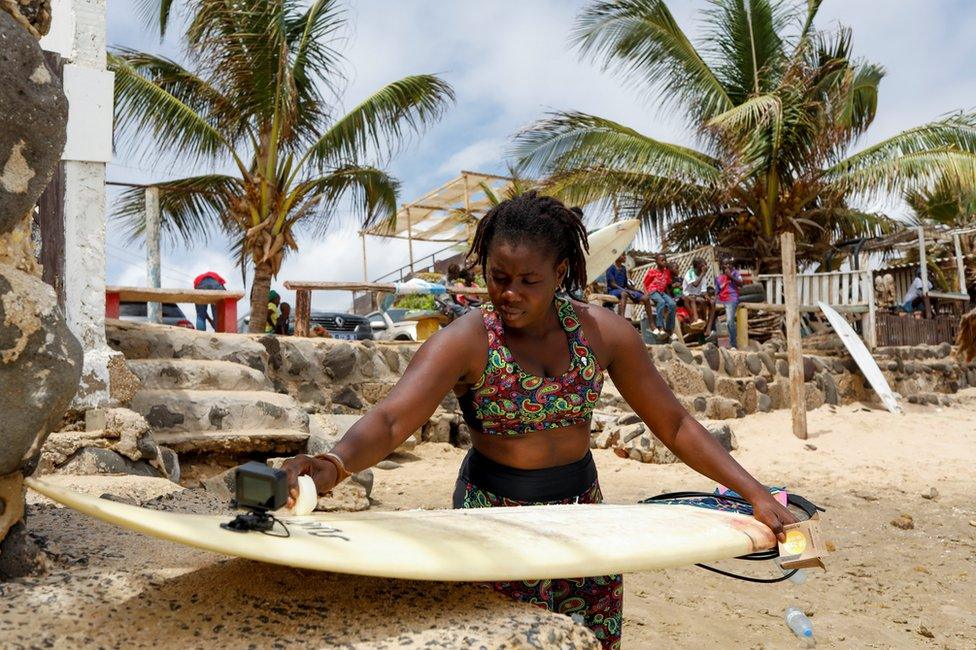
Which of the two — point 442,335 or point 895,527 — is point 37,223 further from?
point 895,527

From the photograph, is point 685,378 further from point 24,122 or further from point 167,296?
point 24,122

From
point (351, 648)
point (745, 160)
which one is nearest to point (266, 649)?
point (351, 648)

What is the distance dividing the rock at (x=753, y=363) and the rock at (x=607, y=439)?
357cm

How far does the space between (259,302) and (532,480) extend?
29.4ft

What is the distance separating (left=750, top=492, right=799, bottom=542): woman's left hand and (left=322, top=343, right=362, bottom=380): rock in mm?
5576

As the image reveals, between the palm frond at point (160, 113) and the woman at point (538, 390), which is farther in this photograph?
the palm frond at point (160, 113)

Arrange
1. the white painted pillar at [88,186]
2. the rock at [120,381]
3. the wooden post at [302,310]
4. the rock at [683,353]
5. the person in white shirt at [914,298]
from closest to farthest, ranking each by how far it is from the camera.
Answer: the white painted pillar at [88,186]
the rock at [120,381]
the wooden post at [302,310]
the rock at [683,353]
the person in white shirt at [914,298]

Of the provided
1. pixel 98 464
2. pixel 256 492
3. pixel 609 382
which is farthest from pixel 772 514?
pixel 609 382

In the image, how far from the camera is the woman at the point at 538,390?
178 cm

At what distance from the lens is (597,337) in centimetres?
199

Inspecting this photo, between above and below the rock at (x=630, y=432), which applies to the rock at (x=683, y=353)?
above

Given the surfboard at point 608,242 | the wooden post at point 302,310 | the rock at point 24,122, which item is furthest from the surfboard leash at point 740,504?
the surfboard at point 608,242

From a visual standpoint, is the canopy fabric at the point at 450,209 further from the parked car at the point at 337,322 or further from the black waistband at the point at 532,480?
the black waistband at the point at 532,480

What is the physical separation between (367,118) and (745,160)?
6744mm
